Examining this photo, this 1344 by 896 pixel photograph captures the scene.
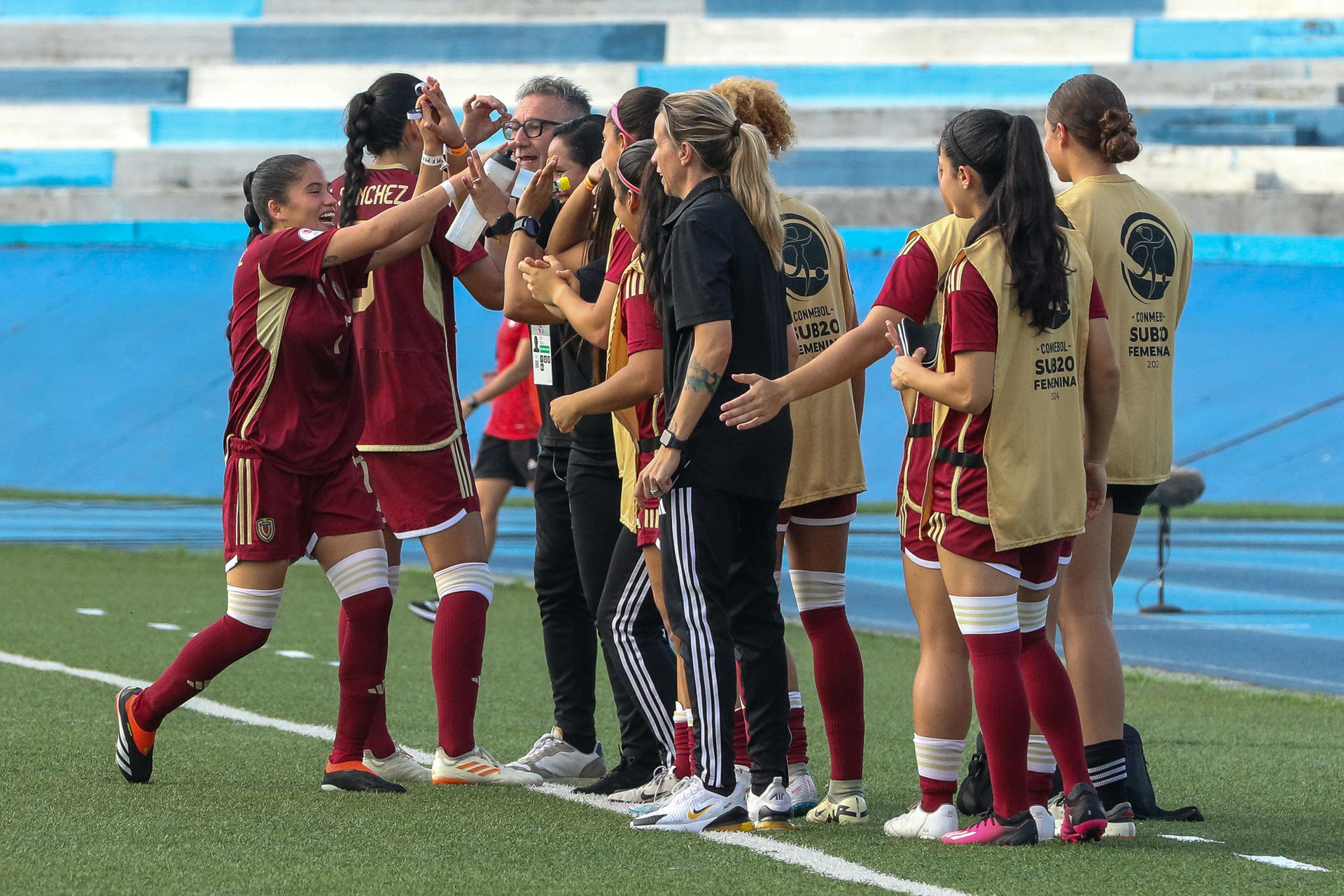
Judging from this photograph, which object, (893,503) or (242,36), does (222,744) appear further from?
(242,36)

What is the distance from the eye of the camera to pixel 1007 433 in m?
3.95

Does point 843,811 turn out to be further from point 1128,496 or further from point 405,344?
point 405,344

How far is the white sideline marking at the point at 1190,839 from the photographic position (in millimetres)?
4207

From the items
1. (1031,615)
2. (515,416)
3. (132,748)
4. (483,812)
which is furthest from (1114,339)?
(515,416)

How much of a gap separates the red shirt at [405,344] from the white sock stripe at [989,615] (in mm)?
1729

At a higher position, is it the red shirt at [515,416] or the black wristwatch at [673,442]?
the black wristwatch at [673,442]

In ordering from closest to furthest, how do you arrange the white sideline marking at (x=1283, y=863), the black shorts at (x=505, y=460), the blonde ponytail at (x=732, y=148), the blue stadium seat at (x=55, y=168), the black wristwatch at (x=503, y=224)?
the white sideline marking at (x=1283, y=863) → the blonde ponytail at (x=732, y=148) → the black wristwatch at (x=503, y=224) → the black shorts at (x=505, y=460) → the blue stadium seat at (x=55, y=168)

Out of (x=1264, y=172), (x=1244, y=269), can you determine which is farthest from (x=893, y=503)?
(x=1264, y=172)

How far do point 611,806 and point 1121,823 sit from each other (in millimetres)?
1334

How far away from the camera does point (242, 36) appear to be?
27469 millimetres

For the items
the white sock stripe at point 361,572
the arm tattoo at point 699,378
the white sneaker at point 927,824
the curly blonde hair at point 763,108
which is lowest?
the white sneaker at point 927,824

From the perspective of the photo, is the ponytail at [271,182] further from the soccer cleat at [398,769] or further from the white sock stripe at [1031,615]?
the white sock stripe at [1031,615]

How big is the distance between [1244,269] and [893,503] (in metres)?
6.53

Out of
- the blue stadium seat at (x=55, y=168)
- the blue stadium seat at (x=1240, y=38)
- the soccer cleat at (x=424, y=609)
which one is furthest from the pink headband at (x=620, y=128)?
the blue stadium seat at (x=1240, y=38)
